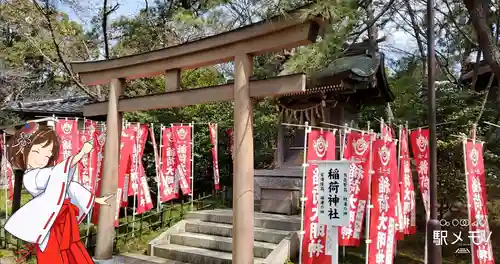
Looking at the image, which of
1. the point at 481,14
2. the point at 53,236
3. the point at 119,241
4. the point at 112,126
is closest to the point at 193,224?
the point at 119,241

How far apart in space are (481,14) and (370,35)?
7.88 meters

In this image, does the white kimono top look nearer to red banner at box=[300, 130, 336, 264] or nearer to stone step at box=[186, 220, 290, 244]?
red banner at box=[300, 130, 336, 264]

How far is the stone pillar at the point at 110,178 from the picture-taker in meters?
8.72

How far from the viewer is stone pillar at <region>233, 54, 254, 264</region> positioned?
22.4 ft

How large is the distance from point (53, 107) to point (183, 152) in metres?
11.1

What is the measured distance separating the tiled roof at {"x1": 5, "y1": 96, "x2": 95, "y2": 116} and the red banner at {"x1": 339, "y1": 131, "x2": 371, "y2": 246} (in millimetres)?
14656

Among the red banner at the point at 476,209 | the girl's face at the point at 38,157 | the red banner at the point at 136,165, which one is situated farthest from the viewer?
the red banner at the point at 136,165

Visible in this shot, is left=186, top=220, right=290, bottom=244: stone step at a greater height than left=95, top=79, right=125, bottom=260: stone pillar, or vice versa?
left=95, top=79, right=125, bottom=260: stone pillar

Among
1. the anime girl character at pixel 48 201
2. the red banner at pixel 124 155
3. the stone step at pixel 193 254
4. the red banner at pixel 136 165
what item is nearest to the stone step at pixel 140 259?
the stone step at pixel 193 254

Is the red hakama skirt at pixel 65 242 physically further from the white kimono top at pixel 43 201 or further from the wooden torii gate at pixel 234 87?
the wooden torii gate at pixel 234 87

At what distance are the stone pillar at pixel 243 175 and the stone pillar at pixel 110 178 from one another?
3405 millimetres

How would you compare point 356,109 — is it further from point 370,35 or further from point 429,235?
point 429,235

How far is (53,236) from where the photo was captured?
5832 mm

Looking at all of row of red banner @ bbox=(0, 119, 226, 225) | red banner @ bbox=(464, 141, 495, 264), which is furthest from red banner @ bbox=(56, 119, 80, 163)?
red banner @ bbox=(464, 141, 495, 264)
